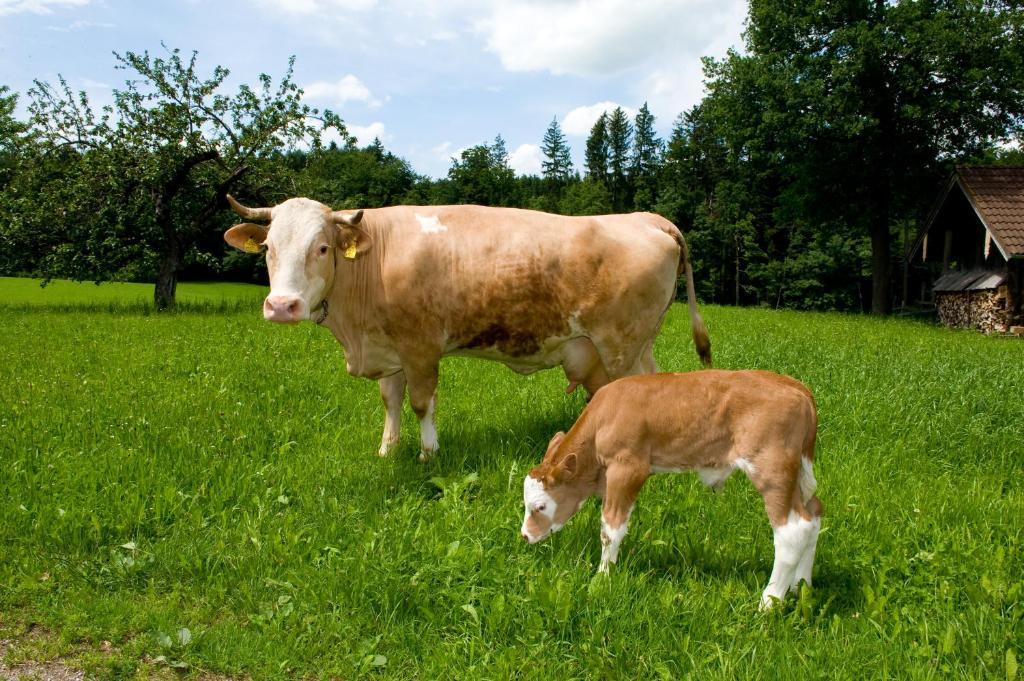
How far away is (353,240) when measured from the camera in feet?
17.4

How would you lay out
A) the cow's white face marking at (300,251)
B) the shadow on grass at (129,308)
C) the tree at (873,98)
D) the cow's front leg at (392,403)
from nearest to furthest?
the cow's white face marking at (300,251)
the cow's front leg at (392,403)
the shadow on grass at (129,308)
the tree at (873,98)

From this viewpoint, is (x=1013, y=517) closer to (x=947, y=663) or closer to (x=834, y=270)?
(x=947, y=663)

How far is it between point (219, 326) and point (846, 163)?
25.2 m

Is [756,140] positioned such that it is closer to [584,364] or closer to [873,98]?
[873,98]

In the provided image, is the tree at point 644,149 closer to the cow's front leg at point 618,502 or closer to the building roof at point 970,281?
the building roof at point 970,281

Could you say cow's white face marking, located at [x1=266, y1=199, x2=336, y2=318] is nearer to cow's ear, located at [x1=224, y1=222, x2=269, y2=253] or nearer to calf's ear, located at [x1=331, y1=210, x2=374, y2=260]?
calf's ear, located at [x1=331, y1=210, x2=374, y2=260]

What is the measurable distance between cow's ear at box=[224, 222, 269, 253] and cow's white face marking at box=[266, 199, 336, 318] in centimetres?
46

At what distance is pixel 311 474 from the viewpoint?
5398mm

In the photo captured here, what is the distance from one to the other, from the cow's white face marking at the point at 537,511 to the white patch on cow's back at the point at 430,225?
2586 mm

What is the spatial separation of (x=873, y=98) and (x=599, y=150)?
49.2 metres

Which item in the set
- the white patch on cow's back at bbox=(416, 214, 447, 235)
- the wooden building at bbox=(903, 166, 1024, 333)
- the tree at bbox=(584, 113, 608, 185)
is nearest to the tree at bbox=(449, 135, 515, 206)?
the tree at bbox=(584, 113, 608, 185)

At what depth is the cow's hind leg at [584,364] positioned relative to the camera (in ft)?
18.8

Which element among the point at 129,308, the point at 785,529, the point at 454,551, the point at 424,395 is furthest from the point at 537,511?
the point at 129,308

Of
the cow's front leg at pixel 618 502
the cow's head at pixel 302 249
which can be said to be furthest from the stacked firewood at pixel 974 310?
the cow's head at pixel 302 249
